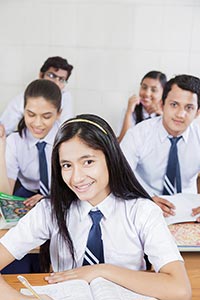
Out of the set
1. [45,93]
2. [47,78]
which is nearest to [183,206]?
[45,93]

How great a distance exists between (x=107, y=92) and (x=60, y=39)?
1.88 ft

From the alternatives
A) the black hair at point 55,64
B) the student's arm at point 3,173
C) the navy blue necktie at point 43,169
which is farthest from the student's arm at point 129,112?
the student's arm at point 3,173

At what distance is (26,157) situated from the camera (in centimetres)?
253

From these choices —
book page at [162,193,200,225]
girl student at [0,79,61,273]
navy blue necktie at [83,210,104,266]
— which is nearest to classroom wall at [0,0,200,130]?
girl student at [0,79,61,273]

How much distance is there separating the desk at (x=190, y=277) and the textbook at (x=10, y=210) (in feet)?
1.37

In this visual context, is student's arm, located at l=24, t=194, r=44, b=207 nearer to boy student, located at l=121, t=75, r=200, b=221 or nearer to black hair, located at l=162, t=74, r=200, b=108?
boy student, located at l=121, t=75, r=200, b=221

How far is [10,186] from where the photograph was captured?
231 cm

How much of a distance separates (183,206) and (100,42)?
2130mm

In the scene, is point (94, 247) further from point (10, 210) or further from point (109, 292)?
point (10, 210)

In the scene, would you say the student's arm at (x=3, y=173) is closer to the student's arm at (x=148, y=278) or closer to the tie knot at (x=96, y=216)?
the tie knot at (x=96, y=216)

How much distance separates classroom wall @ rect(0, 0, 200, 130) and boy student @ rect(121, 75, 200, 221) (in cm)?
128

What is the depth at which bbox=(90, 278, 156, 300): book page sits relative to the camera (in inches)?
45.3

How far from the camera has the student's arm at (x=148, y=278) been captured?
1218 mm

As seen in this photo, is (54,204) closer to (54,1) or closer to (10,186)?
(10,186)
